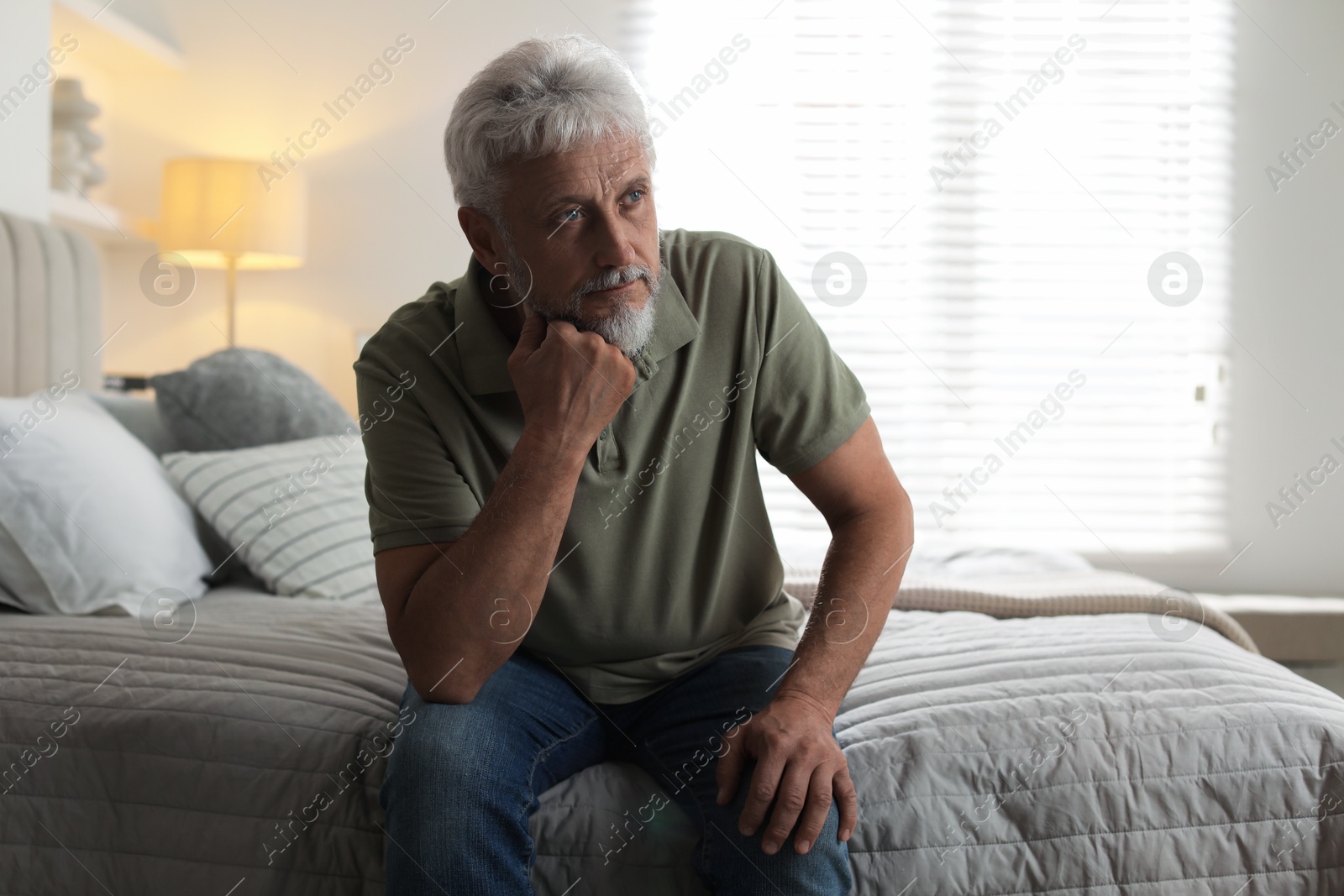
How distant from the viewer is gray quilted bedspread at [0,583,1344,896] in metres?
1.04

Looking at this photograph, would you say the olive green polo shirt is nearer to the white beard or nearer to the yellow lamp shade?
the white beard

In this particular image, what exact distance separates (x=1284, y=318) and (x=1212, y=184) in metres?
0.45

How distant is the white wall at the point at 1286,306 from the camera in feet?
9.89

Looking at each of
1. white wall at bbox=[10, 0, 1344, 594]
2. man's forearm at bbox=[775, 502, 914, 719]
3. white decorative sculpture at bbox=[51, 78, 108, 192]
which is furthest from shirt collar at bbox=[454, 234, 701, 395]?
white wall at bbox=[10, 0, 1344, 594]

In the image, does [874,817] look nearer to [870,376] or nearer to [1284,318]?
[870,376]

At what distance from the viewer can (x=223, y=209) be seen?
2840 mm

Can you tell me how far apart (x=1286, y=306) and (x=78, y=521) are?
316 centimetres

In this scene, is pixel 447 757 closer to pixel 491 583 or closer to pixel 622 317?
pixel 491 583

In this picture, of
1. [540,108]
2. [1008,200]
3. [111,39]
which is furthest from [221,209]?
[1008,200]

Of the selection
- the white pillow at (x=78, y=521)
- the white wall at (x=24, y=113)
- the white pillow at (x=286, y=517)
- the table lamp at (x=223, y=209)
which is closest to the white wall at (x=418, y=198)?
the table lamp at (x=223, y=209)

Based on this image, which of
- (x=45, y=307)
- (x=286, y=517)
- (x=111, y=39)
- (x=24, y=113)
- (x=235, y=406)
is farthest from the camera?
(x=111, y=39)

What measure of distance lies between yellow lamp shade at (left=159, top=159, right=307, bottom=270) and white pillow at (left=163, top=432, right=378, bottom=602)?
3.86 feet

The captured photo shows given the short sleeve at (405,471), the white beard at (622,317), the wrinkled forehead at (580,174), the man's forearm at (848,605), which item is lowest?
the man's forearm at (848,605)

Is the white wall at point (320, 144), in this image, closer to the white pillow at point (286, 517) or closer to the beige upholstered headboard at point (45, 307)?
the beige upholstered headboard at point (45, 307)
